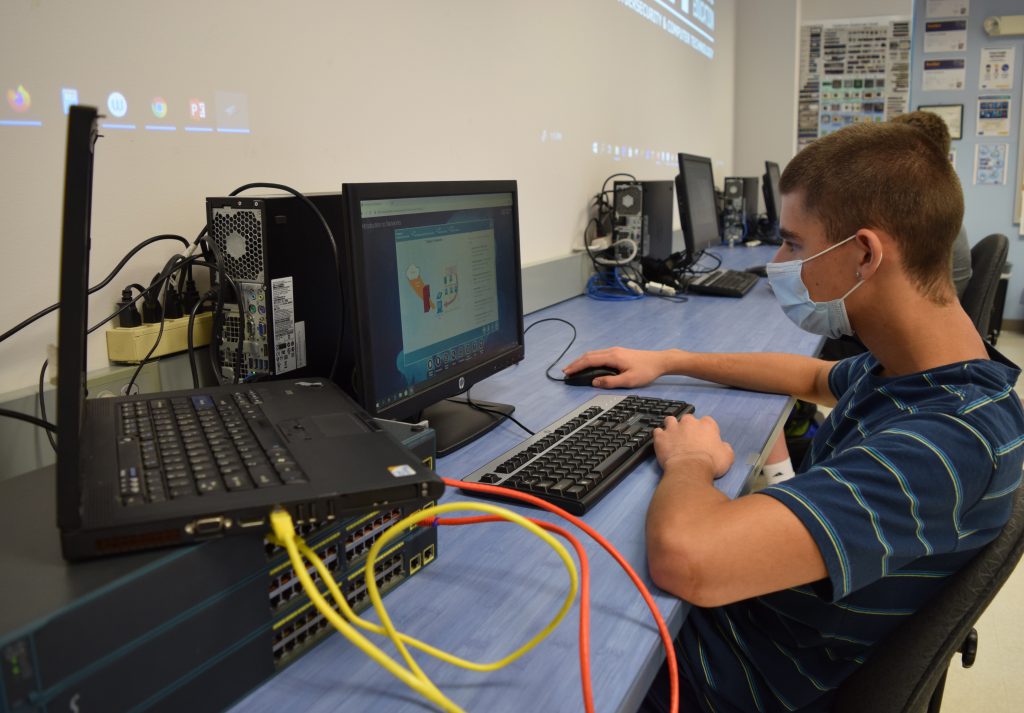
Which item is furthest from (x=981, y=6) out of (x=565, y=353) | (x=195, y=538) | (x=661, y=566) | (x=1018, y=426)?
(x=195, y=538)

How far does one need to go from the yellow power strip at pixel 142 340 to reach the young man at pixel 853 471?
73cm

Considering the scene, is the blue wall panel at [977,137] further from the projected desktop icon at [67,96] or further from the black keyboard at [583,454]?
the projected desktop icon at [67,96]

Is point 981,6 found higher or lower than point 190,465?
higher

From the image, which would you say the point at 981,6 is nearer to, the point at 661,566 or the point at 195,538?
the point at 661,566

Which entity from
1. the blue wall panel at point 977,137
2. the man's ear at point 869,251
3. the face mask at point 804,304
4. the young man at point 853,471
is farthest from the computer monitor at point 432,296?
the blue wall panel at point 977,137

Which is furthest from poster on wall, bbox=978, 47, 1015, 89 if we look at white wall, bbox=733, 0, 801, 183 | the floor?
the floor

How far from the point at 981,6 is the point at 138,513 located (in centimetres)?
596

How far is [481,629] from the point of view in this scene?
716mm

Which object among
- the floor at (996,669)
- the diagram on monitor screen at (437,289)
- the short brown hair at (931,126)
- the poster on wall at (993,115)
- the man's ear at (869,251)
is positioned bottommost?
the floor at (996,669)

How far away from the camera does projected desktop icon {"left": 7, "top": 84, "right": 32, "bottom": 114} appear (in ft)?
3.14

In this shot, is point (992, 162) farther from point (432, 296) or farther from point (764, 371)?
point (432, 296)

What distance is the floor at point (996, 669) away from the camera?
1.68 metres

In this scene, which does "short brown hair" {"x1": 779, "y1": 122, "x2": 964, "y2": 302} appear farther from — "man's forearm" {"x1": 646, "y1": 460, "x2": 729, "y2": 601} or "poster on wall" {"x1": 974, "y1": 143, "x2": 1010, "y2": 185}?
"poster on wall" {"x1": 974, "y1": 143, "x2": 1010, "y2": 185}

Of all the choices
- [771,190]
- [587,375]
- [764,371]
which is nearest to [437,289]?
[587,375]
